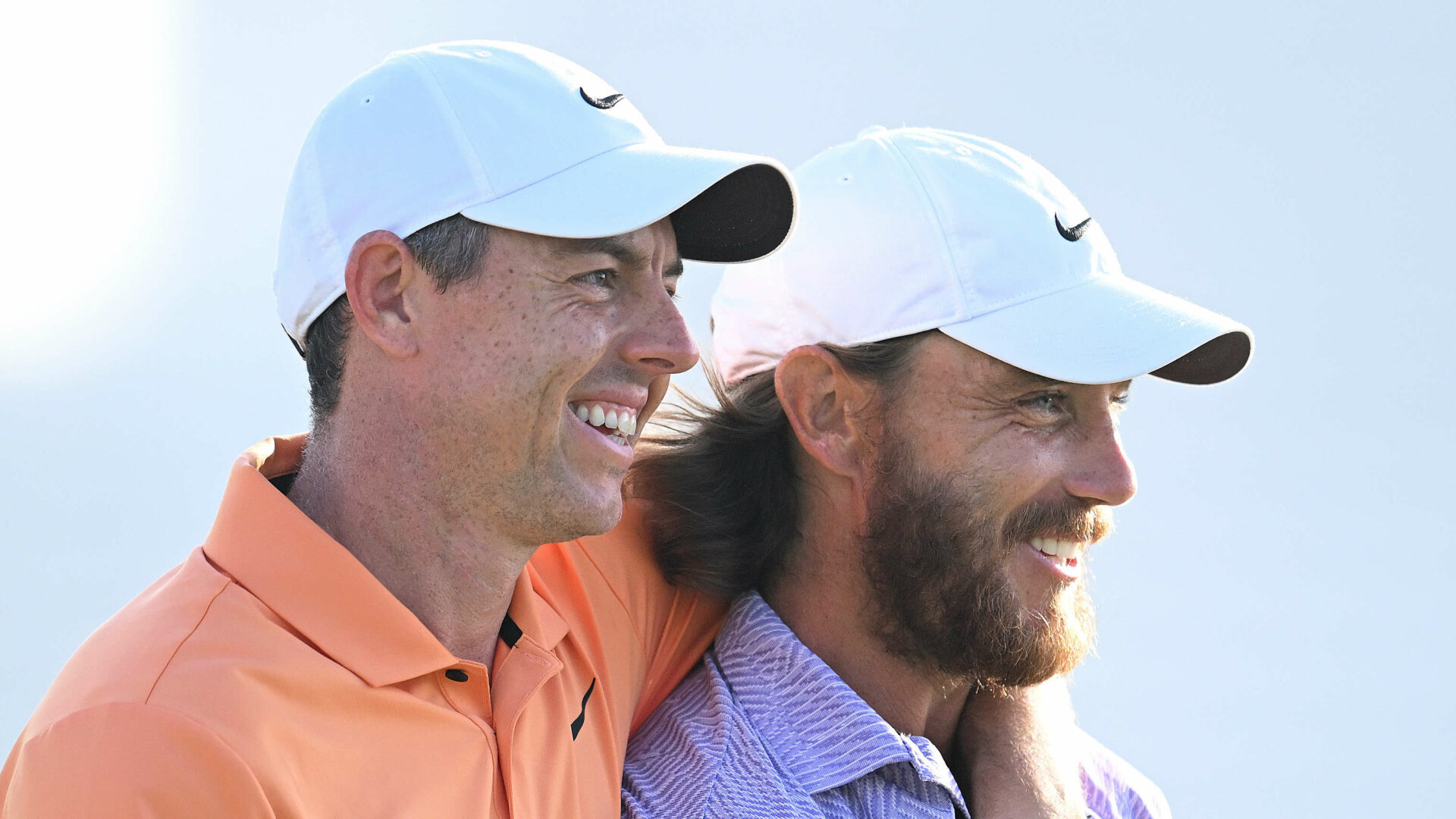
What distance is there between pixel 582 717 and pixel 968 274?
34.0 inches

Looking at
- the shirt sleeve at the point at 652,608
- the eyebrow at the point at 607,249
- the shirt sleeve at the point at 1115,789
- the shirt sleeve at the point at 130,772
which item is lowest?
the shirt sleeve at the point at 1115,789

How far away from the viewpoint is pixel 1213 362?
2326 millimetres

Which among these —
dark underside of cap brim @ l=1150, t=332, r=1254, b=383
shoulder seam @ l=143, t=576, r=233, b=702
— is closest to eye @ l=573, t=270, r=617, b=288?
shoulder seam @ l=143, t=576, r=233, b=702

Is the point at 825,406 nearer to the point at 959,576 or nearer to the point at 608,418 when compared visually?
the point at 959,576

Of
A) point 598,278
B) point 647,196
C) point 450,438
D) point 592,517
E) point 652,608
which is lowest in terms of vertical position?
point 652,608

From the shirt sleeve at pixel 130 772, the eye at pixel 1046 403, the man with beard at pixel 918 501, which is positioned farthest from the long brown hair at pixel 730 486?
the shirt sleeve at pixel 130 772

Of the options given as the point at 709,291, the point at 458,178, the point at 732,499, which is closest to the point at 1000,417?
the point at 732,499

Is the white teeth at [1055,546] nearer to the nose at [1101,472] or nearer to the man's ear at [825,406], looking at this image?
the nose at [1101,472]

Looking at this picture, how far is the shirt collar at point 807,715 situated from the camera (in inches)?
78.5

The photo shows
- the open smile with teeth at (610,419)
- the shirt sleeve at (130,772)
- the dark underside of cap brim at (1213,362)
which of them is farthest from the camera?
the dark underside of cap brim at (1213,362)

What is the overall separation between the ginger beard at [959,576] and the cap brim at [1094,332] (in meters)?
0.21

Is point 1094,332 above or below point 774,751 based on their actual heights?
above

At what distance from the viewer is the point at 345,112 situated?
182 centimetres

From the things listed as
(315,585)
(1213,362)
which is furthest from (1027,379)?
(315,585)
